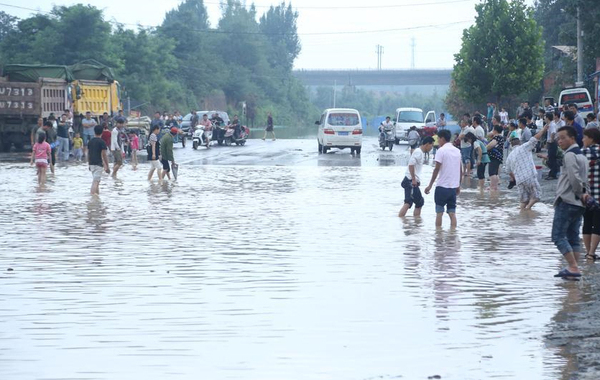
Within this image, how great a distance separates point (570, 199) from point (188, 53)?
94.8 metres

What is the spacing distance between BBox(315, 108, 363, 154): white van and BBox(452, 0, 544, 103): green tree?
10.3 metres

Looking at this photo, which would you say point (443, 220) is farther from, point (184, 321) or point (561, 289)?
point (184, 321)

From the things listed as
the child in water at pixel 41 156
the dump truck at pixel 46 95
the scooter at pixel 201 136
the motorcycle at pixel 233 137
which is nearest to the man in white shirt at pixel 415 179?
the child in water at pixel 41 156

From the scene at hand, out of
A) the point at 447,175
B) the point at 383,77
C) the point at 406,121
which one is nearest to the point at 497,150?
the point at 447,175

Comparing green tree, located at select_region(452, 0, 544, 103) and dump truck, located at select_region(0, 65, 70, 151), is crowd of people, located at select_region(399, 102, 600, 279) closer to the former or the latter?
dump truck, located at select_region(0, 65, 70, 151)

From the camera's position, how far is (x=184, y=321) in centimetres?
895

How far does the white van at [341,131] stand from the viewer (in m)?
43.2

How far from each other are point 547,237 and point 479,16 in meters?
38.9

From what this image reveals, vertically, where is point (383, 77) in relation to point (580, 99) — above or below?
above

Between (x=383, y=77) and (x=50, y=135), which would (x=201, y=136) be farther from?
(x=383, y=77)

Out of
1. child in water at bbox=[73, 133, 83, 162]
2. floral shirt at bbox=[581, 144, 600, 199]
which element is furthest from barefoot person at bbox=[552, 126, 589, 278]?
child in water at bbox=[73, 133, 83, 162]

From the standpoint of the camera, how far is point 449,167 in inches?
641

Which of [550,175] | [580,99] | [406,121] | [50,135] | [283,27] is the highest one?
[283,27]

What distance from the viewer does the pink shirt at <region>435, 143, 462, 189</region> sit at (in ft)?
53.4
